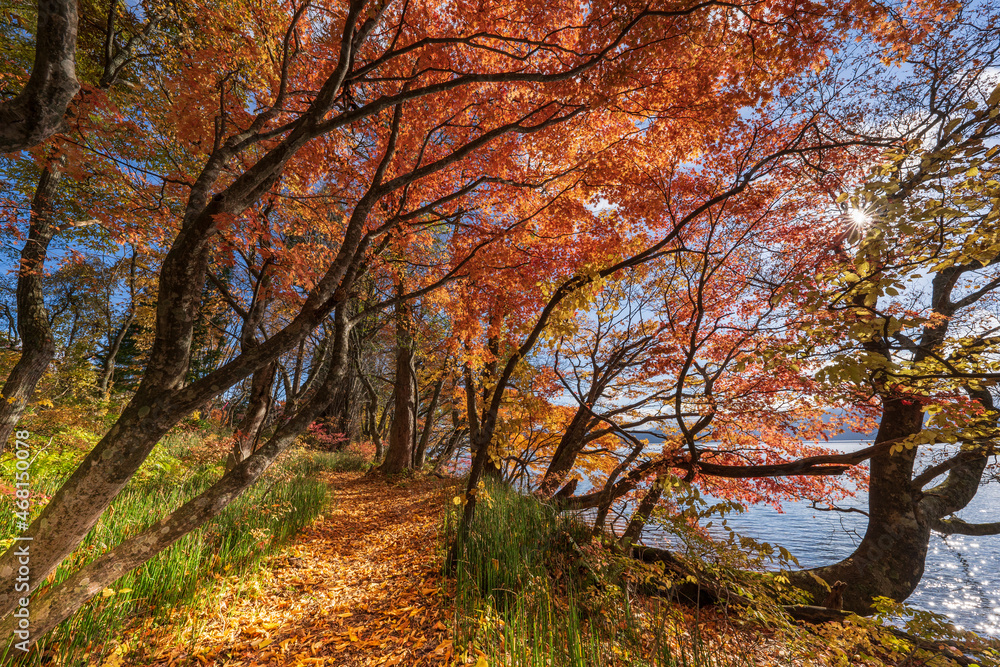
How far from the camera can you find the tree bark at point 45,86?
1.88 m

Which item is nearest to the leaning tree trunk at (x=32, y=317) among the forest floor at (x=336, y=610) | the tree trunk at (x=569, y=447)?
Answer: the forest floor at (x=336, y=610)

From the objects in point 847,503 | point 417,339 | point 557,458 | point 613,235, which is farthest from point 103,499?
point 847,503

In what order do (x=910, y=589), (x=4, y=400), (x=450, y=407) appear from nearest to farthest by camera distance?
(x=4, y=400) → (x=910, y=589) → (x=450, y=407)

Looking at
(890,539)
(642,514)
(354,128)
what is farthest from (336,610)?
(890,539)

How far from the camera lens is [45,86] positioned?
1.92 metres

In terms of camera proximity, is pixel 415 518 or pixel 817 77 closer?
pixel 817 77

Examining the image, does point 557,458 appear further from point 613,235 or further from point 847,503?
point 847,503

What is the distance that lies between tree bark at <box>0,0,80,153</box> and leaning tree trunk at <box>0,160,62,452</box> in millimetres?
3925

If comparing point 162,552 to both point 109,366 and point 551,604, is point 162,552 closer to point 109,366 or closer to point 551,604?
point 551,604

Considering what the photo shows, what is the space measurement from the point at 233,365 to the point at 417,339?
686 centimetres

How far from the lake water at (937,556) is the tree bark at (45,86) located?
662 centimetres

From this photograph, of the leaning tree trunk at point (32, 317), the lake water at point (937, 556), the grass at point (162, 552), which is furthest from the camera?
the lake water at point (937, 556)

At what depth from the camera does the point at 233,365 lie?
8.13 feet

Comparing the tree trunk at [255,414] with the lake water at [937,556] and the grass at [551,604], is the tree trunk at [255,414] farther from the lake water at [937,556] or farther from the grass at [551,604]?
the lake water at [937,556]
